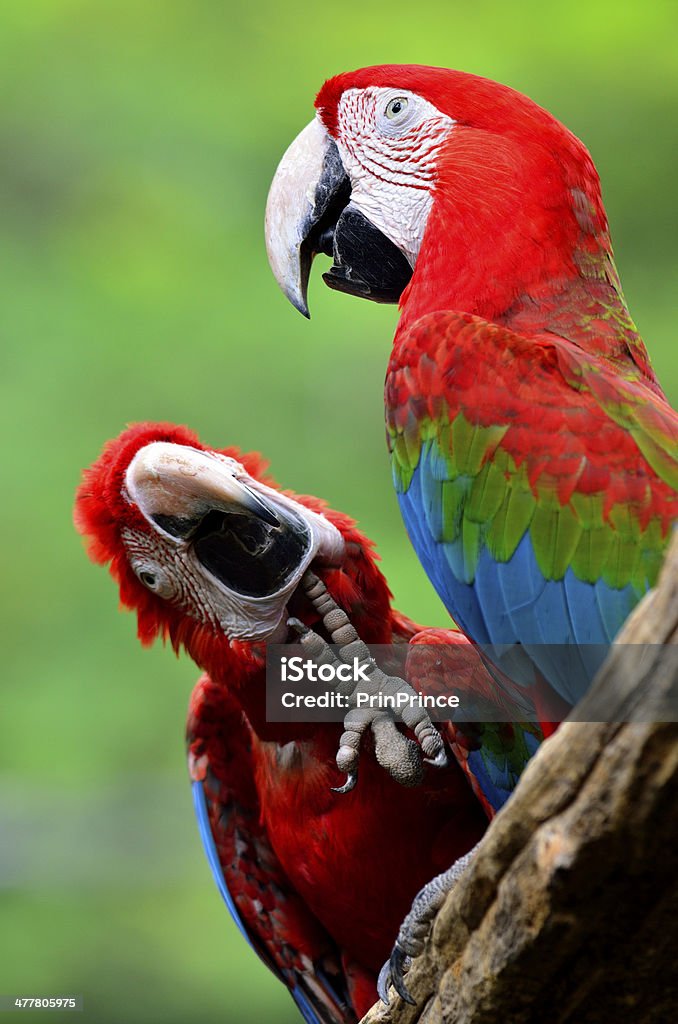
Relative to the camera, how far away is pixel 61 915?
318cm

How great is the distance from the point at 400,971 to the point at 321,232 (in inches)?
33.6

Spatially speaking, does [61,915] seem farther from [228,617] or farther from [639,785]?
[639,785]

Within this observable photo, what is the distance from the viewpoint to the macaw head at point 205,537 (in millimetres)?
1265

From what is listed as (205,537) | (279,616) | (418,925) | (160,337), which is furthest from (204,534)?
(160,337)

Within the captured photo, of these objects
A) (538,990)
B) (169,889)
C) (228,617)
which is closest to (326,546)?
(228,617)

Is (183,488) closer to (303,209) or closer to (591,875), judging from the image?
(303,209)

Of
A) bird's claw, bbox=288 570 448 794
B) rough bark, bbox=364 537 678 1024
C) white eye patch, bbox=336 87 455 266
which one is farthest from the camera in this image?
white eye patch, bbox=336 87 455 266

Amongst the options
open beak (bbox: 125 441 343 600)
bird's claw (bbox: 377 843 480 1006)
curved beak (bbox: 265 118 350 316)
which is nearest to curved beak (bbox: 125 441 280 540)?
open beak (bbox: 125 441 343 600)

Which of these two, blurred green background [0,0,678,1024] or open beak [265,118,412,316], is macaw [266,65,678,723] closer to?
open beak [265,118,412,316]

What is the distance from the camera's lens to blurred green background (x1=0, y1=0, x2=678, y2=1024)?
9.91 feet

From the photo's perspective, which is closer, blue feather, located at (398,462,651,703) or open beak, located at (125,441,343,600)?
blue feather, located at (398,462,651,703)

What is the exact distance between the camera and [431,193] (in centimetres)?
130

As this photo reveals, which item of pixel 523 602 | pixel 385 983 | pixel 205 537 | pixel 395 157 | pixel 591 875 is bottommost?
pixel 385 983

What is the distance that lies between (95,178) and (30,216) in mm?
262
